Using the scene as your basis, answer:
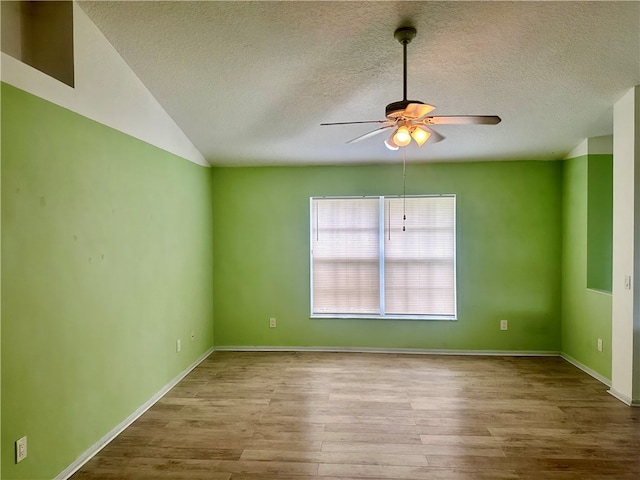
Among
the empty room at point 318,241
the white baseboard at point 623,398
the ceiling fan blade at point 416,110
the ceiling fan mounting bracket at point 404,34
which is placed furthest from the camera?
the white baseboard at point 623,398

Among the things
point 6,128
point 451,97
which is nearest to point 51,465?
point 6,128

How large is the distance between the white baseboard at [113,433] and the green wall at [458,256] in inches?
49.4

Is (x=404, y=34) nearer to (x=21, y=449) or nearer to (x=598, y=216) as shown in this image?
(x=598, y=216)

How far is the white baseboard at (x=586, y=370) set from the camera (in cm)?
369

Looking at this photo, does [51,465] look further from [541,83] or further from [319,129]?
[541,83]

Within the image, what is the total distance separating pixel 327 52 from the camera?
2.75 meters

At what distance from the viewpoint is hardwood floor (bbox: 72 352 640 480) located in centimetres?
237

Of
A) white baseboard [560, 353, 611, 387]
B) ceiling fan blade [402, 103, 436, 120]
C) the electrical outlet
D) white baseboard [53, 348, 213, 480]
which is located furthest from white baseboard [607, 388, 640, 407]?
the electrical outlet

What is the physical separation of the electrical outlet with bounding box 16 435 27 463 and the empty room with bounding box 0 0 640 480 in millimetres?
11

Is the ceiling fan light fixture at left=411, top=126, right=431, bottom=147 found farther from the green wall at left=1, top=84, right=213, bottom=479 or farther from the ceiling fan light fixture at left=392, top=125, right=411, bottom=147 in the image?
the green wall at left=1, top=84, right=213, bottom=479

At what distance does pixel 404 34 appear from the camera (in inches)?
96.8

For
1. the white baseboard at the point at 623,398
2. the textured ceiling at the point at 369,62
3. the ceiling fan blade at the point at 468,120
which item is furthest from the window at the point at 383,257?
the ceiling fan blade at the point at 468,120

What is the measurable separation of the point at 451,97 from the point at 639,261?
6.75ft

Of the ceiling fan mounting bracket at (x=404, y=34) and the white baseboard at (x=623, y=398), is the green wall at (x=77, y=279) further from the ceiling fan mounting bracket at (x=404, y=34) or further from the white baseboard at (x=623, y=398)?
the white baseboard at (x=623, y=398)
